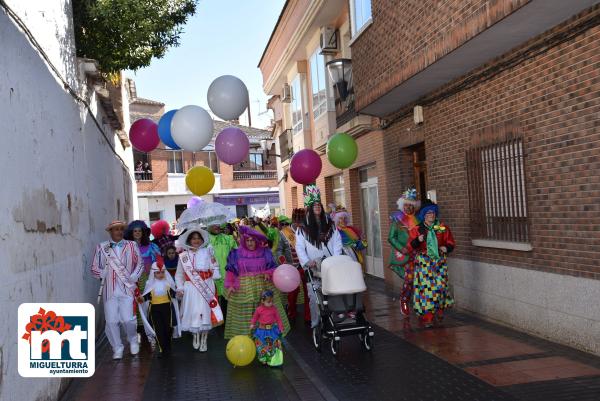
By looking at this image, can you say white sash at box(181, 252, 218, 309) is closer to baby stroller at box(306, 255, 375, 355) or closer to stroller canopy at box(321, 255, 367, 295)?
baby stroller at box(306, 255, 375, 355)

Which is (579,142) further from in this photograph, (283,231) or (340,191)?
(340,191)

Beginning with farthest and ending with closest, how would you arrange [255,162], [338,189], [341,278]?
[255,162] → [338,189] → [341,278]

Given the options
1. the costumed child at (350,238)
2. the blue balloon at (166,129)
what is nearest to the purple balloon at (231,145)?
the blue balloon at (166,129)

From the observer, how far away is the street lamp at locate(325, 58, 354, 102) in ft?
48.7

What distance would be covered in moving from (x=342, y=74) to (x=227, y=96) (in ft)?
14.6

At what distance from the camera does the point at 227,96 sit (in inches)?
454

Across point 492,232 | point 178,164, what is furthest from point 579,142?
point 178,164

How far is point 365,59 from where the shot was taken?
481 inches

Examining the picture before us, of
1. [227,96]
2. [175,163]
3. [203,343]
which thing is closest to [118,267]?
[203,343]

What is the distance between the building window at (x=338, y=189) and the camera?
18781 mm

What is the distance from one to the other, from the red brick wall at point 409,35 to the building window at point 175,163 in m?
32.5

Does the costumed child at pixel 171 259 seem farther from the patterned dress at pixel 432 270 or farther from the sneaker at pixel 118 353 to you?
the patterned dress at pixel 432 270

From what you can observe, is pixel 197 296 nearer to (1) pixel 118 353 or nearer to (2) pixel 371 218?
(1) pixel 118 353

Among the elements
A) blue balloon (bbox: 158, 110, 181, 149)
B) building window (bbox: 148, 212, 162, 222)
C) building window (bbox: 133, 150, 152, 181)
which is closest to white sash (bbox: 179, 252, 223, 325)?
blue balloon (bbox: 158, 110, 181, 149)
